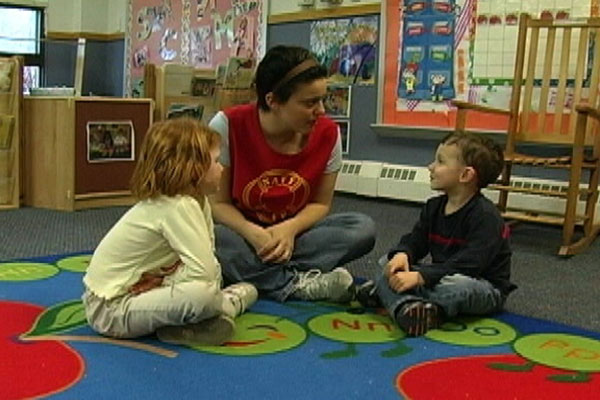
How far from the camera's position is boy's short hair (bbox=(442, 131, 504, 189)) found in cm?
166

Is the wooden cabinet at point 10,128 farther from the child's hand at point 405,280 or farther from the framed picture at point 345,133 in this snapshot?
the child's hand at point 405,280

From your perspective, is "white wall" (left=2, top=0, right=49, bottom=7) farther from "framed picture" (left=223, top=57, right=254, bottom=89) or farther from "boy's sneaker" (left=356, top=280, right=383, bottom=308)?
"boy's sneaker" (left=356, top=280, right=383, bottom=308)

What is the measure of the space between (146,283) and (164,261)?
53 millimetres

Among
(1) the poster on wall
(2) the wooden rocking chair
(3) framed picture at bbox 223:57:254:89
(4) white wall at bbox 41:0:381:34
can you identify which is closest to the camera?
(2) the wooden rocking chair

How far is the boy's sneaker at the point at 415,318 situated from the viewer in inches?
58.3

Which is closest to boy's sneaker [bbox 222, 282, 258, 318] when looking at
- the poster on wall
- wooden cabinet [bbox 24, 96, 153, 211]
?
wooden cabinet [bbox 24, 96, 153, 211]

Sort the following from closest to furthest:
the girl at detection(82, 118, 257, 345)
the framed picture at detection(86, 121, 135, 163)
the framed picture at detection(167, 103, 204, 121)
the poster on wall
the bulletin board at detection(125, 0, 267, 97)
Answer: the girl at detection(82, 118, 257, 345), the framed picture at detection(86, 121, 135, 163), the framed picture at detection(167, 103, 204, 121), the poster on wall, the bulletin board at detection(125, 0, 267, 97)

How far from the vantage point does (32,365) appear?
124 centimetres

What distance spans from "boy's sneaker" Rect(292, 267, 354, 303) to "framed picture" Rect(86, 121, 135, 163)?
1.73m

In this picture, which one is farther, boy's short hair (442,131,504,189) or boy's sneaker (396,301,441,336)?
boy's short hair (442,131,504,189)

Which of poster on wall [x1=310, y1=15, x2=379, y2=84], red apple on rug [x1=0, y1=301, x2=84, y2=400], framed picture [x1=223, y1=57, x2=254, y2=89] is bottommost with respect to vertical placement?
red apple on rug [x1=0, y1=301, x2=84, y2=400]

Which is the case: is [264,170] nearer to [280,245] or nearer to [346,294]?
[280,245]

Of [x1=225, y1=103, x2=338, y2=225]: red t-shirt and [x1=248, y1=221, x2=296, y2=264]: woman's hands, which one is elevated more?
[x1=225, y1=103, x2=338, y2=225]: red t-shirt

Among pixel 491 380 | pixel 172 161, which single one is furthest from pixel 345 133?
pixel 491 380
